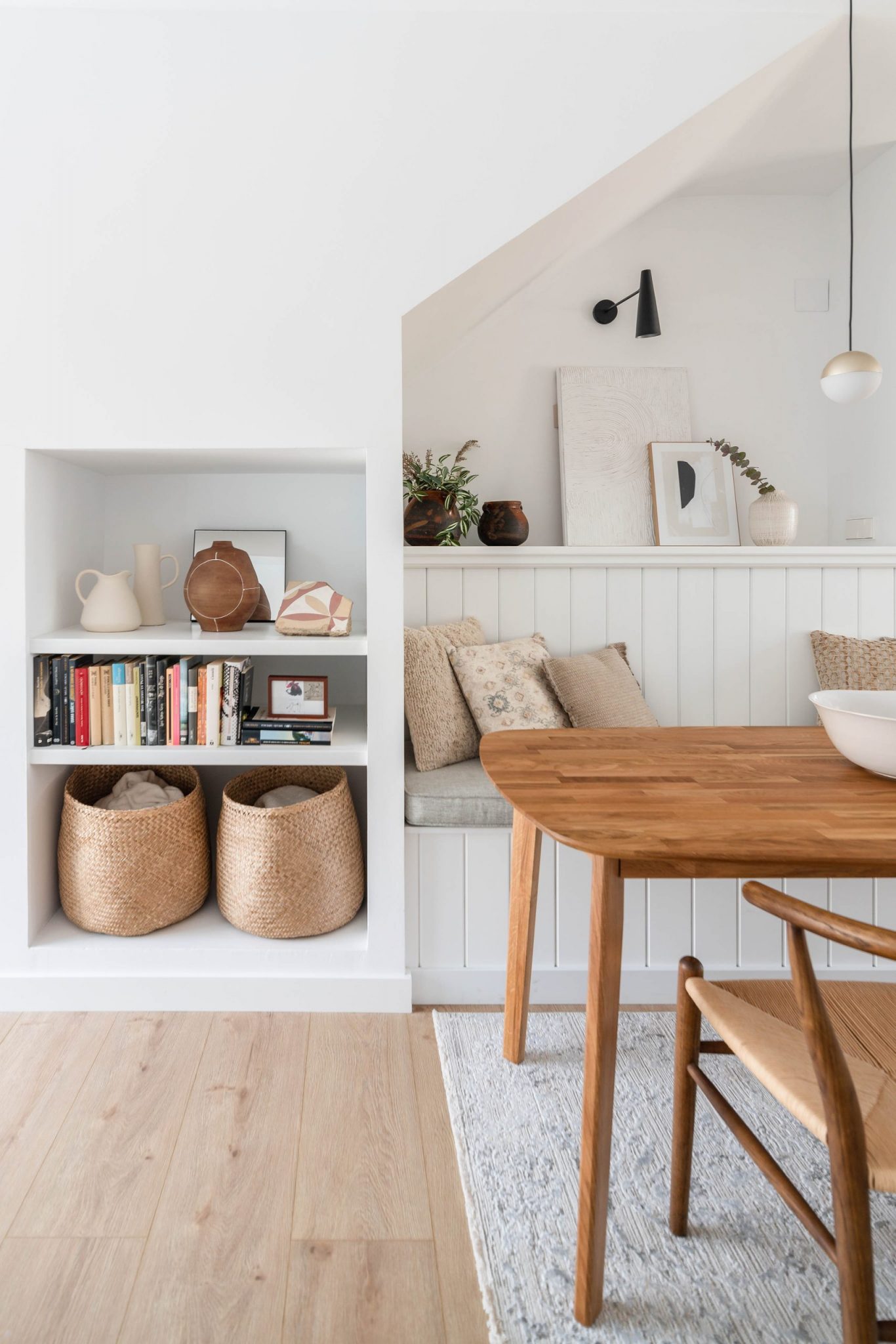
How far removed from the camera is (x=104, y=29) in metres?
2.07

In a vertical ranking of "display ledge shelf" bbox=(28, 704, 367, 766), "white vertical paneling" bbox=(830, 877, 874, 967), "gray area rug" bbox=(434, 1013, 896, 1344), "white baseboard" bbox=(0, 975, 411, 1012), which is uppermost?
"display ledge shelf" bbox=(28, 704, 367, 766)

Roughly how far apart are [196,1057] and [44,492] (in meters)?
1.45

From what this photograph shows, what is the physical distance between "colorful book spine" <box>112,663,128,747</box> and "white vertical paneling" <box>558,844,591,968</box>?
1174mm

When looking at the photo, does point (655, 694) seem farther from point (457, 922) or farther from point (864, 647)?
point (457, 922)

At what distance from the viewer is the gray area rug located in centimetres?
129

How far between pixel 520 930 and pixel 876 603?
1576 millimetres

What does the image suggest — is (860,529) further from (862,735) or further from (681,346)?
(862,735)

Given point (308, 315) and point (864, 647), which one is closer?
point (308, 315)

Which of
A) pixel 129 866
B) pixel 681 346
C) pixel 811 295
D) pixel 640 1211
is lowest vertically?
pixel 640 1211

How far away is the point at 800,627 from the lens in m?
2.67

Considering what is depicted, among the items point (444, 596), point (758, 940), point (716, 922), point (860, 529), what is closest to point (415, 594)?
point (444, 596)

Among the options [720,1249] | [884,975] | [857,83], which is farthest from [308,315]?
[884,975]

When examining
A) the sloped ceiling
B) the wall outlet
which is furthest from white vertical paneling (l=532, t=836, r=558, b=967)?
the wall outlet

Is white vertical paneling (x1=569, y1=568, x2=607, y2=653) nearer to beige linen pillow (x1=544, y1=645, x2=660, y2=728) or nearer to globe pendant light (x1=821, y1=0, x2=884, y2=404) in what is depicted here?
beige linen pillow (x1=544, y1=645, x2=660, y2=728)
